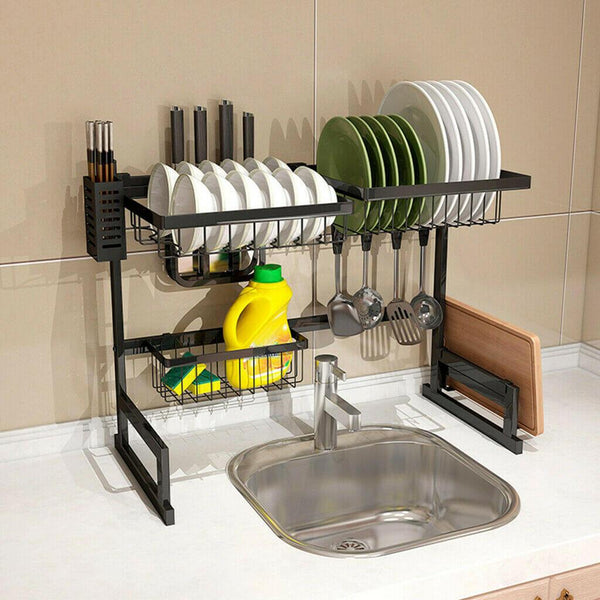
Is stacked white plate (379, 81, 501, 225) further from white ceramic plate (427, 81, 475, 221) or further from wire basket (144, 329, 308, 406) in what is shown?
wire basket (144, 329, 308, 406)

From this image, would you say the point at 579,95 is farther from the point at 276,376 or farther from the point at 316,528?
the point at 316,528

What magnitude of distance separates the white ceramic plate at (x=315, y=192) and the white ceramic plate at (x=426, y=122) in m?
0.22

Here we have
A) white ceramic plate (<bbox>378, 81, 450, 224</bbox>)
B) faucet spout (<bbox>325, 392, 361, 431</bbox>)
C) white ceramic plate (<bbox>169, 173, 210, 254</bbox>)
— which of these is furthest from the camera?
white ceramic plate (<bbox>378, 81, 450, 224</bbox>)

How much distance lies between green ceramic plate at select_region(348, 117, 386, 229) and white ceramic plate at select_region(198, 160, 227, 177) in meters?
0.27

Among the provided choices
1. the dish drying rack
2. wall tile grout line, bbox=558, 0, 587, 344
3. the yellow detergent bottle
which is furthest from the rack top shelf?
wall tile grout line, bbox=558, 0, 587, 344

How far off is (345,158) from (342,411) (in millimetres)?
478

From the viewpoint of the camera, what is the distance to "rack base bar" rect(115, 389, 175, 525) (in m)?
1.45

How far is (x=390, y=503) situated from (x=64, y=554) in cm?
71

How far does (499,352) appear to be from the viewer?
1.76 meters

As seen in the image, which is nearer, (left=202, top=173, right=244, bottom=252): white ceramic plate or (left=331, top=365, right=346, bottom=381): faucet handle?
(left=202, top=173, right=244, bottom=252): white ceramic plate

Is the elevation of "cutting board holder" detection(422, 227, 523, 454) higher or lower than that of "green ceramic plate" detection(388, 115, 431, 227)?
lower

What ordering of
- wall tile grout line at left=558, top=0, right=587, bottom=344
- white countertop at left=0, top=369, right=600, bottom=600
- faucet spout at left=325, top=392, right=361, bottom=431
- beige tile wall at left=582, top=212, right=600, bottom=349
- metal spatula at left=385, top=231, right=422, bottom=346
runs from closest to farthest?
white countertop at left=0, top=369, right=600, bottom=600, faucet spout at left=325, top=392, right=361, bottom=431, metal spatula at left=385, top=231, right=422, bottom=346, wall tile grout line at left=558, top=0, right=587, bottom=344, beige tile wall at left=582, top=212, right=600, bottom=349

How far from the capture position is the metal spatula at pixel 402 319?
1859mm

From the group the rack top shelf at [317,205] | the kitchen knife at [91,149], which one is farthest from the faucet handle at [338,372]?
the kitchen knife at [91,149]
